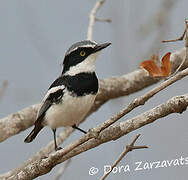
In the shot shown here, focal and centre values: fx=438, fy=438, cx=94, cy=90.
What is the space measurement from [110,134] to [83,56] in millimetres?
1269

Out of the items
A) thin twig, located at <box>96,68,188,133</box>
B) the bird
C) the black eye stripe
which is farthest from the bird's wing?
A: thin twig, located at <box>96,68,188,133</box>

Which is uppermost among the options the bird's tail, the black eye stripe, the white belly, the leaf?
Result: the leaf

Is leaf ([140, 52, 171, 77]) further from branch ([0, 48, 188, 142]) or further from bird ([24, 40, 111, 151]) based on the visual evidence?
branch ([0, 48, 188, 142])

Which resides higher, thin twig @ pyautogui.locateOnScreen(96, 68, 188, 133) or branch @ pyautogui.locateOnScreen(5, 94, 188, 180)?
thin twig @ pyautogui.locateOnScreen(96, 68, 188, 133)

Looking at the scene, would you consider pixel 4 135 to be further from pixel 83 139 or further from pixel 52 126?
pixel 83 139

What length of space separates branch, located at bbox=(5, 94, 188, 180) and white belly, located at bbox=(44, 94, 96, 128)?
76 centimetres

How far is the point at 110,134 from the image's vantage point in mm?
3311

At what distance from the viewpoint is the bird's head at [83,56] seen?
430cm

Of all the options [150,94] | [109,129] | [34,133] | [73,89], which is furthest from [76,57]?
[150,94]

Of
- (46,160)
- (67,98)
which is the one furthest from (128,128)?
(67,98)

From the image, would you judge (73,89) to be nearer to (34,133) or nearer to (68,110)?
(68,110)

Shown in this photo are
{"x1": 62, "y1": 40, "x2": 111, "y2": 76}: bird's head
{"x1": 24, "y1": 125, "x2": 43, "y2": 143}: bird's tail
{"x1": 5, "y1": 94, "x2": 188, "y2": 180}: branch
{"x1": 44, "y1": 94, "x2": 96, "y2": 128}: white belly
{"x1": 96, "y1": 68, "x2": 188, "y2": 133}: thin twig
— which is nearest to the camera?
{"x1": 96, "y1": 68, "x2": 188, "y2": 133}: thin twig

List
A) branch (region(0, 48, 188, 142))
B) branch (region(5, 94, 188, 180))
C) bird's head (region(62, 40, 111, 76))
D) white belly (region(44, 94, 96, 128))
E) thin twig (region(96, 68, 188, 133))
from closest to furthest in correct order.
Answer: thin twig (region(96, 68, 188, 133))
branch (region(5, 94, 188, 180))
white belly (region(44, 94, 96, 128))
bird's head (region(62, 40, 111, 76))
branch (region(0, 48, 188, 142))

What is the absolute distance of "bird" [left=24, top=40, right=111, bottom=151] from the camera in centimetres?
412
